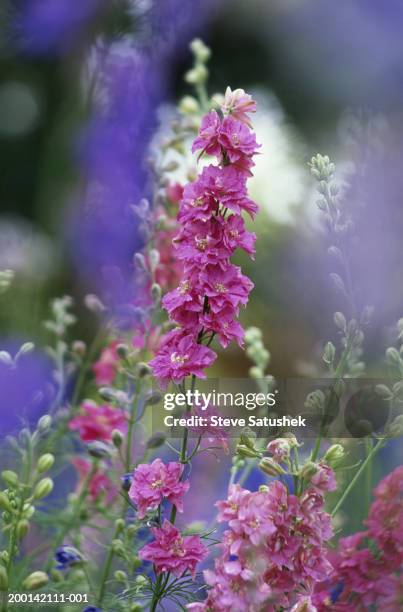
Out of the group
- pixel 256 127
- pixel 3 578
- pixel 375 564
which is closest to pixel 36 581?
pixel 3 578

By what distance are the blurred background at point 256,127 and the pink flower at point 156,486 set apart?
0.24 meters

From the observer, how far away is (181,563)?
53cm

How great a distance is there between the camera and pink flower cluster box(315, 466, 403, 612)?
582 mm

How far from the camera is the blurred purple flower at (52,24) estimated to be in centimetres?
89

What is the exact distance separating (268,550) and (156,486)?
0.29ft

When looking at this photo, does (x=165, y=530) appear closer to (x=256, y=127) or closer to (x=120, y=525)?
(x=120, y=525)

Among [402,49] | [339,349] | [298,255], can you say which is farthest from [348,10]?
[339,349]

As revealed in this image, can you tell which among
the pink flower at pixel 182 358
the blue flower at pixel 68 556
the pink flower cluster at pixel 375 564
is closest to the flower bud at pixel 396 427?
the pink flower cluster at pixel 375 564

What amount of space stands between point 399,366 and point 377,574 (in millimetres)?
153

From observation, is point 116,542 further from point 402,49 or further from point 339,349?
point 402,49

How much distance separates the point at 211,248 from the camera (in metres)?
0.53

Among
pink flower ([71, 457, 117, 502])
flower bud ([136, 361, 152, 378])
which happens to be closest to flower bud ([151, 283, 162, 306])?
flower bud ([136, 361, 152, 378])

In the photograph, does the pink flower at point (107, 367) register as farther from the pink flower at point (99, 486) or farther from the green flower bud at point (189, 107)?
the green flower bud at point (189, 107)

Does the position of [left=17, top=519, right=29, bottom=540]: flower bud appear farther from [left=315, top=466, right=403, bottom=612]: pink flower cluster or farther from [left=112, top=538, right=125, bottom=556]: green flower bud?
[left=315, top=466, right=403, bottom=612]: pink flower cluster
